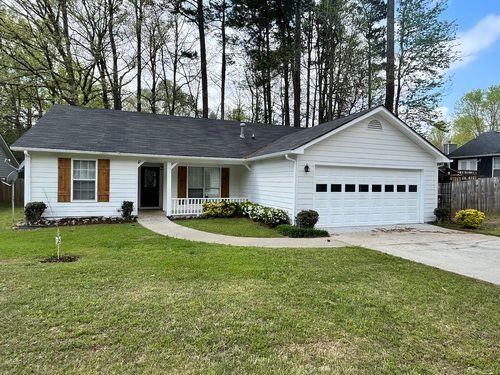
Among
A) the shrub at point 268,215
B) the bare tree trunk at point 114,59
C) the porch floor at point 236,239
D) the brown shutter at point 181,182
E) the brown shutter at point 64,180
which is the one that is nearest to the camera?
the porch floor at point 236,239

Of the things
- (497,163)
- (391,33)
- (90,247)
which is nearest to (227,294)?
(90,247)

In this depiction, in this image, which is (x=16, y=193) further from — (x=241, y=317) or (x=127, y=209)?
(x=241, y=317)

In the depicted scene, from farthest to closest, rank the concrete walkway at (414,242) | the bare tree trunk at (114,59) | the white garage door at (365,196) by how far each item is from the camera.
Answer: the bare tree trunk at (114,59) < the white garage door at (365,196) < the concrete walkway at (414,242)

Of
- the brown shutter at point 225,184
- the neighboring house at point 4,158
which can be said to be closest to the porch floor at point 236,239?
the brown shutter at point 225,184

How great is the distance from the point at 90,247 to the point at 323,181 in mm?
7593

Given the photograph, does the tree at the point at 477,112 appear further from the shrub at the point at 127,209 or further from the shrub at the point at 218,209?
the shrub at the point at 127,209

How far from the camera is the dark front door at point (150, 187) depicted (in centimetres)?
1477

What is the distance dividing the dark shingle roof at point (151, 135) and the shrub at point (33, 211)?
6.43 feet

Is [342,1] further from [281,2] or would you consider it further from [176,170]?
[176,170]

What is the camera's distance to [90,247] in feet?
24.3

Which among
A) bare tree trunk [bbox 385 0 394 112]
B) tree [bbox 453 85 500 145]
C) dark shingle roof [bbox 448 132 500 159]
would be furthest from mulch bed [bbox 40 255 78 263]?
tree [bbox 453 85 500 145]

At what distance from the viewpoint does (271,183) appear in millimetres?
12312

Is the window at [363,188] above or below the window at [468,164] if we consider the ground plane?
below

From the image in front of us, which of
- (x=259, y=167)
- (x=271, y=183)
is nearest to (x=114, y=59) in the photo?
(x=259, y=167)
